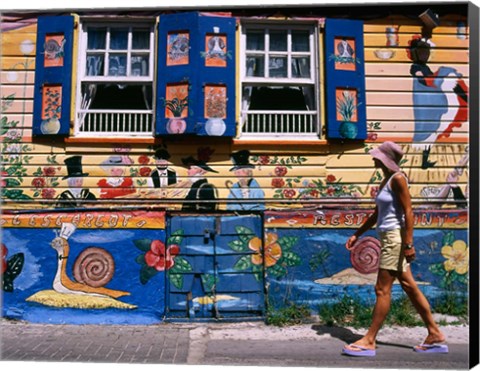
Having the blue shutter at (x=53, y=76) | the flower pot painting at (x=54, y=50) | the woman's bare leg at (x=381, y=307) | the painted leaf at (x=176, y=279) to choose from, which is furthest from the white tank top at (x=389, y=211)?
the flower pot painting at (x=54, y=50)

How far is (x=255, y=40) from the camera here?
22.8 ft

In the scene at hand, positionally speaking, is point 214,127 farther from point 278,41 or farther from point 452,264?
point 452,264

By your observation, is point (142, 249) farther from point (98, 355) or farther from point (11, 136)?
point (11, 136)

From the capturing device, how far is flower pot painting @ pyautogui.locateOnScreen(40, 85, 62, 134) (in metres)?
6.70

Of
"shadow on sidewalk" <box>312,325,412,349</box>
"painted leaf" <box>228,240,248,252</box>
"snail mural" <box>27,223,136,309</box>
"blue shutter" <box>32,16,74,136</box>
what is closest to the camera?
"shadow on sidewalk" <box>312,325,412,349</box>

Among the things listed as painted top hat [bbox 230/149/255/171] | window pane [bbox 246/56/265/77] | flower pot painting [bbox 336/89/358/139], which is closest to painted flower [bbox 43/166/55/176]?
painted top hat [bbox 230/149/255/171]

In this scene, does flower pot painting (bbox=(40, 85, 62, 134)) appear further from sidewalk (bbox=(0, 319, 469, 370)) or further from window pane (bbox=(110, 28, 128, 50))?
sidewalk (bbox=(0, 319, 469, 370))

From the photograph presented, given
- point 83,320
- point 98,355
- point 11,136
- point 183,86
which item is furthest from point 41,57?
point 98,355

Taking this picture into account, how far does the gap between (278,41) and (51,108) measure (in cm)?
280

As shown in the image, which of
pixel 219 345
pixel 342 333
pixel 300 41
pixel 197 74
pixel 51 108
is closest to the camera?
pixel 219 345

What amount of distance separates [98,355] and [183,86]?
10.1 feet

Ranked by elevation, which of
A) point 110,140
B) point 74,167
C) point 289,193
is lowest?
point 289,193

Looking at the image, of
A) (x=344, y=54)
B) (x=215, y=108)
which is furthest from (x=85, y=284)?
(x=344, y=54)

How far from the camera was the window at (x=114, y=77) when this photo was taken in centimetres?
688
